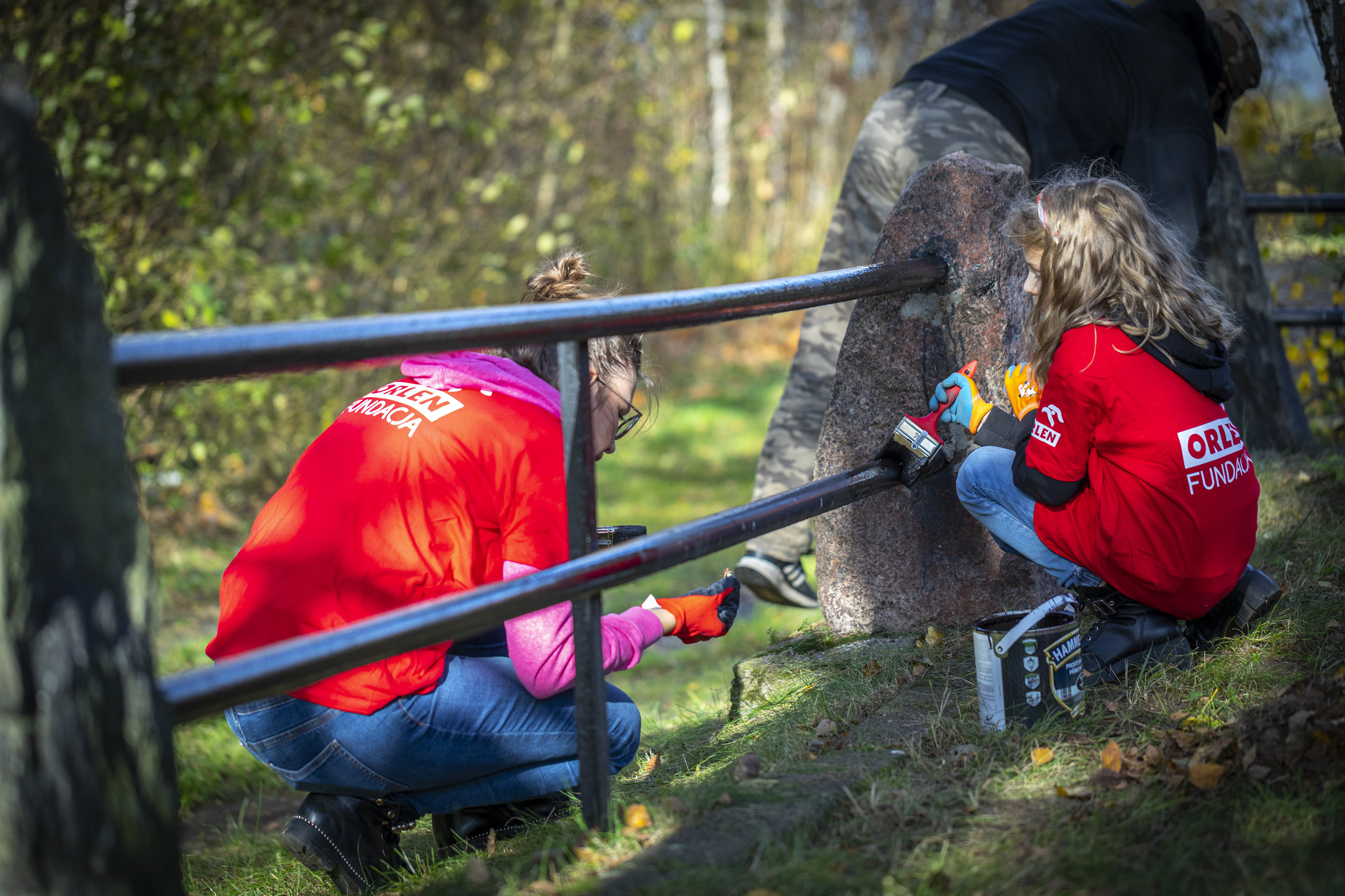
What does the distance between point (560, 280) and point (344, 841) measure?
1.30m

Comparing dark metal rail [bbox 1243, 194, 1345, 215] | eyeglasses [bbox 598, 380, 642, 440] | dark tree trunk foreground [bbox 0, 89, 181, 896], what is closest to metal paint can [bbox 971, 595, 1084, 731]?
eyeglasses [bbox 598, 380, 642, 440]

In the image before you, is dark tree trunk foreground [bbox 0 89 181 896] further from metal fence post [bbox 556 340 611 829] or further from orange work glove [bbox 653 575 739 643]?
orange work glove [bbox 653 575 739 643]

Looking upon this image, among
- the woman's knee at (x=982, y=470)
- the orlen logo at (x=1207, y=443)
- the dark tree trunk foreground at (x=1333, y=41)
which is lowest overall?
the woman's knee at (x=982, y=470)

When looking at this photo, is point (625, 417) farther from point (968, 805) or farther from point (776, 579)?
point (776, 579)

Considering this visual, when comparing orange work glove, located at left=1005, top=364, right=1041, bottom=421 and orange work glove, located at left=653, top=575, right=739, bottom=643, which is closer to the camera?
orange work glove, located at left=653, top=575, right=739, bottom=643

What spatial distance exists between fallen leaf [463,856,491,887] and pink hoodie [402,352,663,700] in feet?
1.18

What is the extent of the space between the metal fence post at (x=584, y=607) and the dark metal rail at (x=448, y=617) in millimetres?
71

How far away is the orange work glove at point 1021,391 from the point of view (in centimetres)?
278

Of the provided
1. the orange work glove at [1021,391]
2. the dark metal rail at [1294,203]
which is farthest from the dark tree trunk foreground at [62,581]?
the dark metal rail at [1294,203]

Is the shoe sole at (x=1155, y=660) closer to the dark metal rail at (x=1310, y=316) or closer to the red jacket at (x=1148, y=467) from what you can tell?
the red jacket at (x=1148, y=467)

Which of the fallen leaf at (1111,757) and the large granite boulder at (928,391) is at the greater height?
the large granite boulder at (928,391)

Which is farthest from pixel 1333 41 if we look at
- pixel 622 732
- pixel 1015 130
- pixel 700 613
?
pixel 622 732

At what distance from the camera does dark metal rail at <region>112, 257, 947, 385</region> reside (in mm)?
1341

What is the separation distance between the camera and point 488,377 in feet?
7.31
